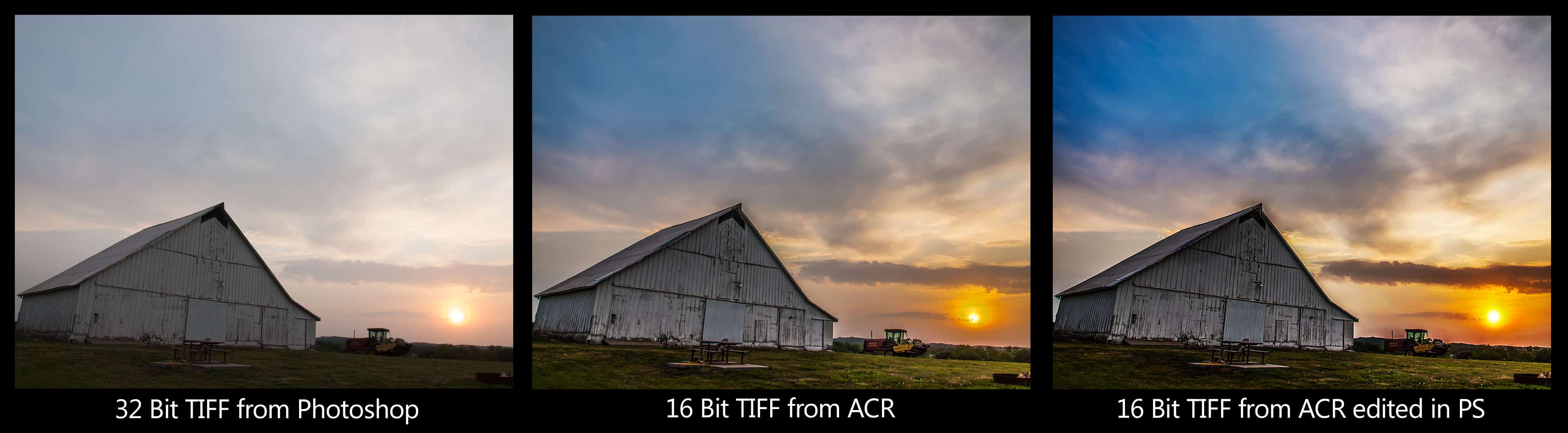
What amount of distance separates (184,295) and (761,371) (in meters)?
5.01

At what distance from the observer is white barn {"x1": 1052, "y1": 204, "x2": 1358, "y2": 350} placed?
711cm

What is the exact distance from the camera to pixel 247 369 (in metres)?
6.60

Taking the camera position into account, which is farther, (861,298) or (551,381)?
(861,298)

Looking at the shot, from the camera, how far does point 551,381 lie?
6207 millimetres

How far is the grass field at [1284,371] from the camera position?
6340mm

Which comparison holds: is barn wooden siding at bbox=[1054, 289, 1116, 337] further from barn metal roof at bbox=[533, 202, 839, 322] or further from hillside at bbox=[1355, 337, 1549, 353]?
barn metal roof at bbox=[533, 202, 839, 322]

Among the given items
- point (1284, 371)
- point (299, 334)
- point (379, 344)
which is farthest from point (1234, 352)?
point (299, 334)

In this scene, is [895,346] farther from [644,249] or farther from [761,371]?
[644,249]

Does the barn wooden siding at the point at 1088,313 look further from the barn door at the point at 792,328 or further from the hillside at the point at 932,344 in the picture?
the barn door at the point at 792,328

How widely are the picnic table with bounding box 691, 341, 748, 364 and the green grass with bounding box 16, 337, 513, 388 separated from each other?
5.39 ft

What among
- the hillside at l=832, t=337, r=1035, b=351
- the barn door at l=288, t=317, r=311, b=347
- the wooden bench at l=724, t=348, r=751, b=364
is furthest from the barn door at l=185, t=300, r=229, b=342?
the hillside at l=832, t=337, r=1035, b=351
